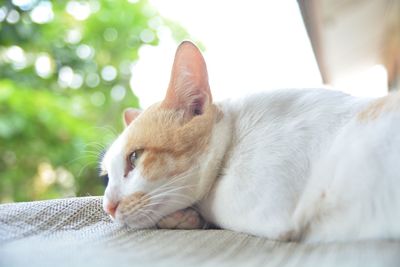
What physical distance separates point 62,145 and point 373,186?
134cm

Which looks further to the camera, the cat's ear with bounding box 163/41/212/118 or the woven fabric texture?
the cat's ear with bounding box 163/41/212/118

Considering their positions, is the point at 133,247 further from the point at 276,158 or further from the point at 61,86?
the point at 61,86

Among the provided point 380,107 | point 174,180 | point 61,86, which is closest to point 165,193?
point 174,180

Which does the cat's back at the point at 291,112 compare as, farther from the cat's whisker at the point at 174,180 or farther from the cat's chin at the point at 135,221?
the cat's chin at the point at 135,221

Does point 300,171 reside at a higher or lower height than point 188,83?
lower

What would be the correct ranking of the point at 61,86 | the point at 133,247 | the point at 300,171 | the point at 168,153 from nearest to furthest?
the point at 133,247, the point at 300,171, the point at 168,153, the point at 61,86

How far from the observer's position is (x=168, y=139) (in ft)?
2.64

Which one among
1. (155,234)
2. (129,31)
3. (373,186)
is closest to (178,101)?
(155,234)

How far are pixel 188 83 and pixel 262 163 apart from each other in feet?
0.79

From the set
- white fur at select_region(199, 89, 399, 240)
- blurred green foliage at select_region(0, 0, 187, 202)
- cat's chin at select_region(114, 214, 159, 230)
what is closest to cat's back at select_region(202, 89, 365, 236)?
white fur at select_region(199, 89, 399, 240)

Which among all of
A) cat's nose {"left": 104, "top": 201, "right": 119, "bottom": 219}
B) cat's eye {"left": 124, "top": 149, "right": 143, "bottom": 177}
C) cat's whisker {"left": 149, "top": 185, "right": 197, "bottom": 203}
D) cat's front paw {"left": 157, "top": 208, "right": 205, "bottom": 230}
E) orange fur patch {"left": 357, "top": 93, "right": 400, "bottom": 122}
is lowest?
cat's front paw {"left": 157, "top": 208, "right": 205, "bottom": 230}

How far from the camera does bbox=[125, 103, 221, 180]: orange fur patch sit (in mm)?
772

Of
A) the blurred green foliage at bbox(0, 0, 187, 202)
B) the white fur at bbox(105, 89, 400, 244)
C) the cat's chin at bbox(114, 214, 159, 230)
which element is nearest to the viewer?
the white fur at bbox(105, 89, 400, 244)

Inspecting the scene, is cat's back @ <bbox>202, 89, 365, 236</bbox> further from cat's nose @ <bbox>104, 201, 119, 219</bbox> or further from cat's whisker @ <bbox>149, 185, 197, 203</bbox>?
cat's nose @ <bbox>104, 201, 119, 219</bbox>
